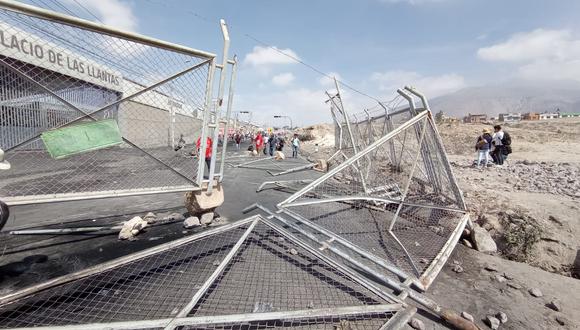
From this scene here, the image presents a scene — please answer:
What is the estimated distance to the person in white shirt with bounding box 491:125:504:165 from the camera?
10.6m

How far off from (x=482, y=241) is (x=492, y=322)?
2033 millimetres

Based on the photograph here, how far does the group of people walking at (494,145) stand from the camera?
1058cm

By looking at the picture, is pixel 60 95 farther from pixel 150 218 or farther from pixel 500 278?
pixel 500 278

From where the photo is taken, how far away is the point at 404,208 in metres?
5.64

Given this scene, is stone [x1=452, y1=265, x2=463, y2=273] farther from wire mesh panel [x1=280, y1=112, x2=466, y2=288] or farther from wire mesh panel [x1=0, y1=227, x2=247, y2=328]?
wire mesh panel [x1=0, y1=227, x2=247, y2=328]

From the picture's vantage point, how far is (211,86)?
4.24 meters

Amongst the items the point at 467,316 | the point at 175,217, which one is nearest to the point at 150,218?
the point at 175,217

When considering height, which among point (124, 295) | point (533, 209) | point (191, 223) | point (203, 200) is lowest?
point (124, 295)

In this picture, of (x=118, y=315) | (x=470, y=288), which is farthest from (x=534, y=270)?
(x=118, y=315)

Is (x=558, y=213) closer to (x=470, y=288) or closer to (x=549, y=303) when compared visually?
(x=549, y=303)

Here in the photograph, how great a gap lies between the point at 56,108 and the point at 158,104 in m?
1.22

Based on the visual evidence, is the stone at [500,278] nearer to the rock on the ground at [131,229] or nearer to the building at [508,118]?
the rock on the ground at [131,229]

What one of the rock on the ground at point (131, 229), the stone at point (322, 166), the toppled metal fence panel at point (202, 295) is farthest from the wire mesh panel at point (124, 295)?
the stone at point (322, 166)

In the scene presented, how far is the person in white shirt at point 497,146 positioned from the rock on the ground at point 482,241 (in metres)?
8.12
